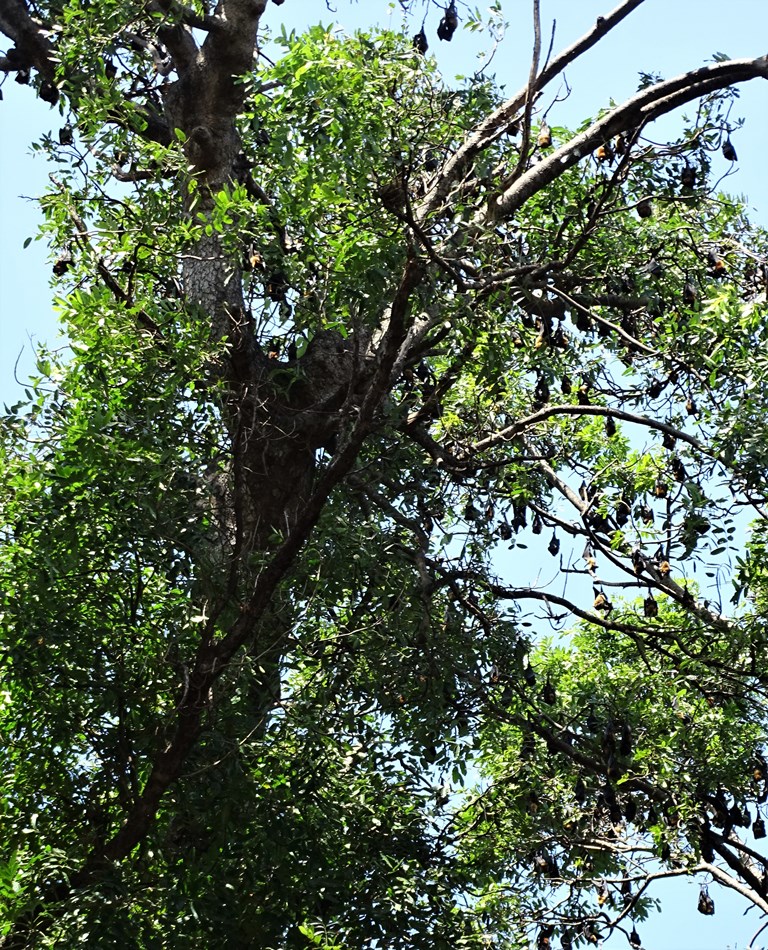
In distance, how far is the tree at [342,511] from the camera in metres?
7.82

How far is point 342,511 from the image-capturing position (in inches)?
344

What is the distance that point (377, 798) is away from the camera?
884 centimetres

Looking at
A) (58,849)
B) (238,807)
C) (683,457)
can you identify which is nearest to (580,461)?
(683,457)

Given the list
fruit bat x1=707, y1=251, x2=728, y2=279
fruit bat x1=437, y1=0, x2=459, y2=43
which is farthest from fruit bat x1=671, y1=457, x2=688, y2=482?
fruit bat x1=437, y1=0, x2=459, y2=43

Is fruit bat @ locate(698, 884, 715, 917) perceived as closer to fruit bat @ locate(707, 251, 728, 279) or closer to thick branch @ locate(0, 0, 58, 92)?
fruit bat @ locate(707, 251, 728, 279)

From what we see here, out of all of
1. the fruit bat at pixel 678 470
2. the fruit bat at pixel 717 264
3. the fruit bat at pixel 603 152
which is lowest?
the fruit bat at pixel 678 470

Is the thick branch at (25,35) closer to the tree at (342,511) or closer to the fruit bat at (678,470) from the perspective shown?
the tree at (342,511)

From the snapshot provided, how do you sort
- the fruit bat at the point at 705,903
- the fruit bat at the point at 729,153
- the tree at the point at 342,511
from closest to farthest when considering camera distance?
the tree at the point at 342,511 < the fruit bat at the point at 729,153 < the fruit bat at the point at 705,903

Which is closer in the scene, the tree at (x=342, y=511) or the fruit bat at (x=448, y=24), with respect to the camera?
the tree at (x=342, y=511)

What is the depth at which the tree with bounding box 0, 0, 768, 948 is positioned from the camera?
782cm

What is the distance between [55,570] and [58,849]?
178 cm

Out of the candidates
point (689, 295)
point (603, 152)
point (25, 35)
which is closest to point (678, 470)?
point (689, 295)

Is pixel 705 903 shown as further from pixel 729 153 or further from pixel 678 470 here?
pixel 729 153

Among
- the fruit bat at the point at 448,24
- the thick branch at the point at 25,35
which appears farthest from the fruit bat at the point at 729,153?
the thick branch at the point at 25,35
